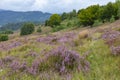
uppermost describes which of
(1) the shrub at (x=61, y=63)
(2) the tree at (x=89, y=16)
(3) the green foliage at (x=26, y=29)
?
(1) the shrub at (x=61, y=63)

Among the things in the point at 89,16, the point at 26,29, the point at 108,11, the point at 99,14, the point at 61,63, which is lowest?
the point at 26,29

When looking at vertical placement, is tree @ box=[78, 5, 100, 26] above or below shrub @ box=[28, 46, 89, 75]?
below

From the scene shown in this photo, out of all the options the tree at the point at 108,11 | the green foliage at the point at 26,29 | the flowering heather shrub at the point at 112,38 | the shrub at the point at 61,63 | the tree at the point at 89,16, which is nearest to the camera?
the shrub at the point at 61,63

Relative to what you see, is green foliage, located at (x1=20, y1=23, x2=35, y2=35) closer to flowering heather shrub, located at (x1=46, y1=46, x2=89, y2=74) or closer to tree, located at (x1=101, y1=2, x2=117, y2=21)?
tree, located at (x1=101, y1=2, x2=117, y2=21)

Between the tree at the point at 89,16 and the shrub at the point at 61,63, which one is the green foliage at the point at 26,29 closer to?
the tree at the point at 89,16

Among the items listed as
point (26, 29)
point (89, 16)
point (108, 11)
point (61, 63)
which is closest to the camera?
point (61, 63)

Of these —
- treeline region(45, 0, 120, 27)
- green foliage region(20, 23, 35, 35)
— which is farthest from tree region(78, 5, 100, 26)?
green foliage region(20, 23, 35, 35)

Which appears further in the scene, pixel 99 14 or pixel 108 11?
pixel 99 14

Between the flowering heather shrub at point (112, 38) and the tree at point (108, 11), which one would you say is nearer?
the flowering heather shrub at point (112, 38)

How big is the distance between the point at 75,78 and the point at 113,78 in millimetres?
858

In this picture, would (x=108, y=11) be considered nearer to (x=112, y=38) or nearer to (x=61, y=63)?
(x=112, y=38)

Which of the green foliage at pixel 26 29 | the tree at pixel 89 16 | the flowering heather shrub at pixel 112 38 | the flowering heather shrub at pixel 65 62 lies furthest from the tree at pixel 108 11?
the flowering heather shrub at pixel 65 62

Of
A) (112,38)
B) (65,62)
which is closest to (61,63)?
(65,62)

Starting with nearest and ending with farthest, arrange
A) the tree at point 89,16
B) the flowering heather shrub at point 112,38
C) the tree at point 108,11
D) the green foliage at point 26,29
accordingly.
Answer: the flowering heather shrub at point 112,38, the tree at point 108,11, the tree at point 89,16, the green foliage at point 26,29
